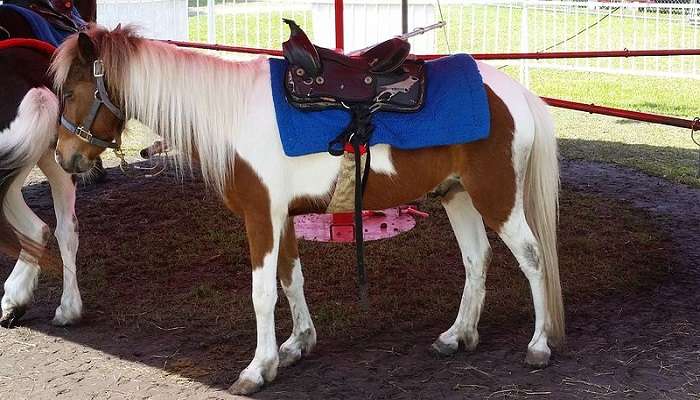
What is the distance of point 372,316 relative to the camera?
431cm

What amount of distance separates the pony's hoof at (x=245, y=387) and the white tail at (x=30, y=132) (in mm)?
1511

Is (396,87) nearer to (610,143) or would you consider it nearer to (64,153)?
(64,153)

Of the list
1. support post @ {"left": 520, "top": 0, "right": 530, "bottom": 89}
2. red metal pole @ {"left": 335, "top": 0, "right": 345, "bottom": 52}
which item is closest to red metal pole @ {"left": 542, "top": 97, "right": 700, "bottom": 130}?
red metal pole @ {"left": 335, "top": 0, "right": 345, "bottom": 52}

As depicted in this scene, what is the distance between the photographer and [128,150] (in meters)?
8.67

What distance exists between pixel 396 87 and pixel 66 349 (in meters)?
2.09

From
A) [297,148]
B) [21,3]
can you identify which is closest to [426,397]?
[297,148]

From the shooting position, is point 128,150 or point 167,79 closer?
point 167,79

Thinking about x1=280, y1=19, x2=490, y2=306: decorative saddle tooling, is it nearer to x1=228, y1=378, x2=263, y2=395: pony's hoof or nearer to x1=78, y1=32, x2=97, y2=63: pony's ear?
x1=228, y1=378, x2=263, y2=395: pony's hoof

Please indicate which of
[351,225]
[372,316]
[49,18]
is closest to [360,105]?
[372,316]

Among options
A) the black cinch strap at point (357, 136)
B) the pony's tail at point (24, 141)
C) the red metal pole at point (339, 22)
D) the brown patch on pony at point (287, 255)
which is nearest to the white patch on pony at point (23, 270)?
the pony's tail at point (24, 141)

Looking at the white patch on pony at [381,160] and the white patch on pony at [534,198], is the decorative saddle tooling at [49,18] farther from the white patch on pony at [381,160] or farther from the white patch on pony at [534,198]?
the white patch on pony at [534,198]

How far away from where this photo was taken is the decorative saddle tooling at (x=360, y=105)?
3.33 metres

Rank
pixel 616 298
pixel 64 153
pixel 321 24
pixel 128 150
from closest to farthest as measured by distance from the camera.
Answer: pixel 64 153
pixel 616 298
pixel 128 150
pixel 321 24

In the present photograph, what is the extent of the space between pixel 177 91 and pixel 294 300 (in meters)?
1.13
